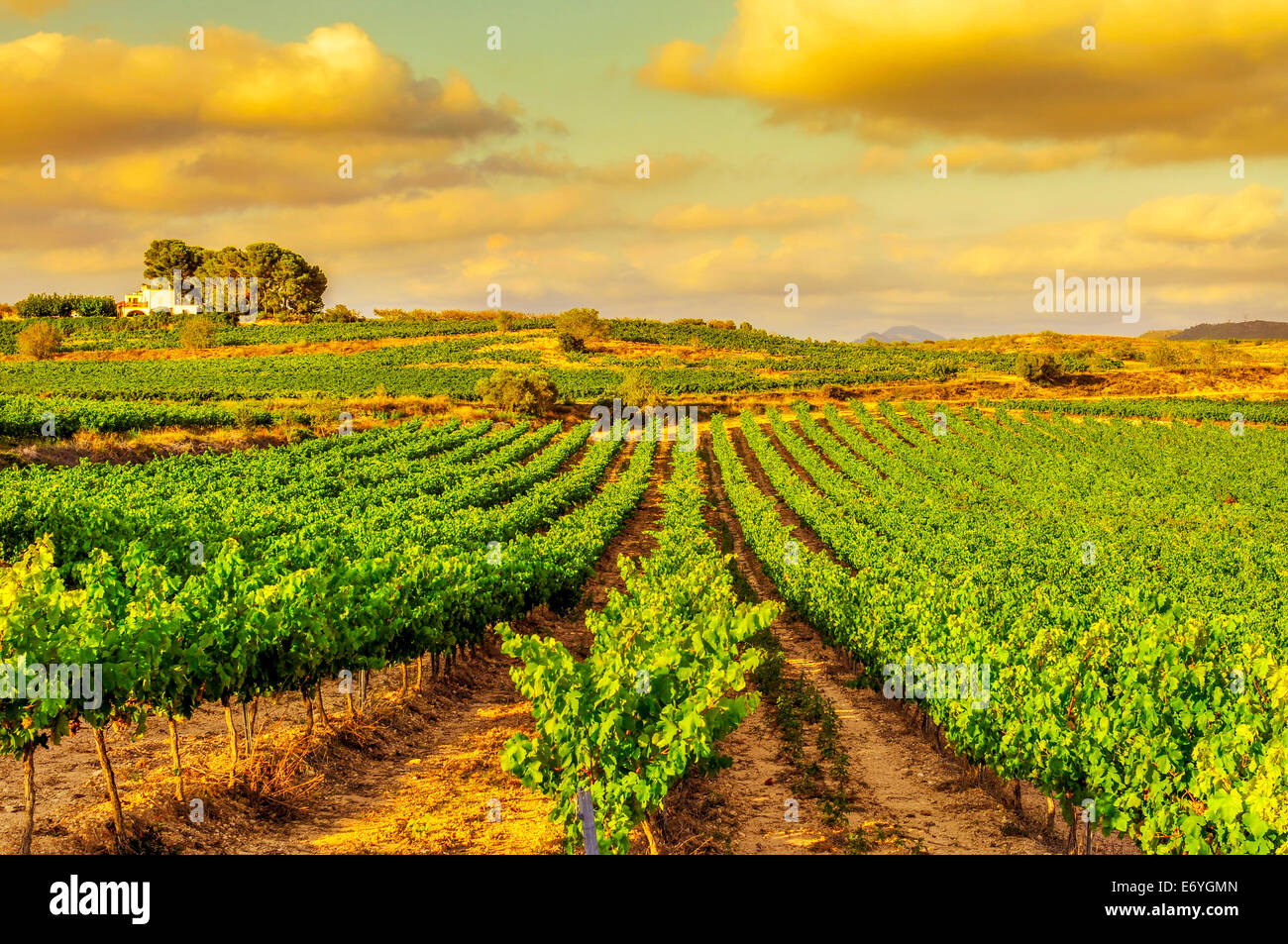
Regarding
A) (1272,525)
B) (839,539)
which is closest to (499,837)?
(839,539)

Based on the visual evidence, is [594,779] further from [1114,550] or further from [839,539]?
[1114,550]

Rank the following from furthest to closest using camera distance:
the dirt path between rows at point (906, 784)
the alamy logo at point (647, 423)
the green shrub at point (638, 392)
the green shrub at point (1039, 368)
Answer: the green shrub at point (1039, 368)
the green shrub at point (638, 392)
the alamy logo at point (647, 423)
the dirt path between rows at point (906, 784)

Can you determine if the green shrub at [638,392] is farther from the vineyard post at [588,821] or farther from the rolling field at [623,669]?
the vineyard post at [588,821]

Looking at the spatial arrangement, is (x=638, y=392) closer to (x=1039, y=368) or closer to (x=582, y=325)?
(x=582, y=325)

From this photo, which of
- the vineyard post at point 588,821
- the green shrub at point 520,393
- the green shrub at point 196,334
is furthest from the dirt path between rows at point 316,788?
the green shrub at point 196,334

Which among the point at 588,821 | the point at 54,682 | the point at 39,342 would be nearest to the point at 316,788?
the point at 54,682

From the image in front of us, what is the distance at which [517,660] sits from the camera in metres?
19.8

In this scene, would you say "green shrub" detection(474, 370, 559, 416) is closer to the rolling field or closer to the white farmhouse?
the rolling field

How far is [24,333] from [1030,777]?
117 m
